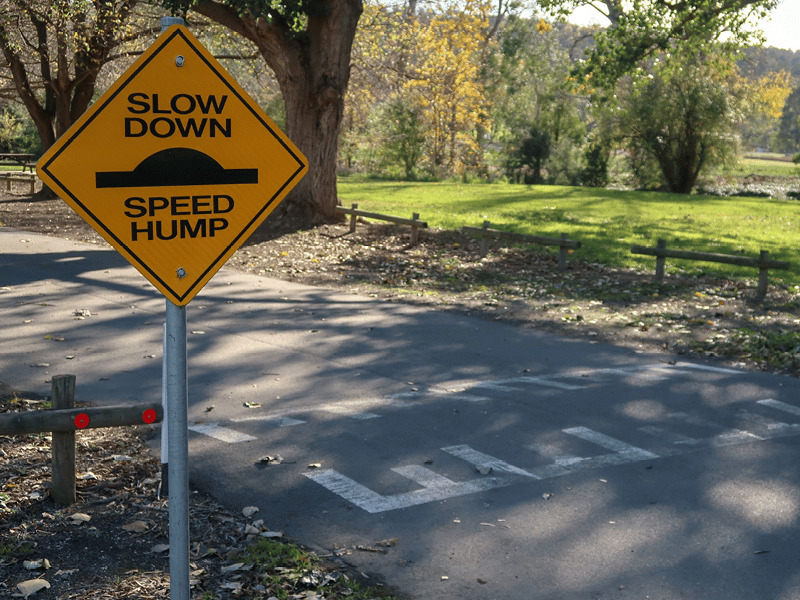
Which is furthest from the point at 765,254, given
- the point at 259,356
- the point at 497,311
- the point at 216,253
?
the point at 216,253

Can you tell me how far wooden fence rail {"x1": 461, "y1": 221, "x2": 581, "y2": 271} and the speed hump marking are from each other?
46.1 ft

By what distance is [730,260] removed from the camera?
15.6 meters

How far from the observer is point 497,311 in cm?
1355

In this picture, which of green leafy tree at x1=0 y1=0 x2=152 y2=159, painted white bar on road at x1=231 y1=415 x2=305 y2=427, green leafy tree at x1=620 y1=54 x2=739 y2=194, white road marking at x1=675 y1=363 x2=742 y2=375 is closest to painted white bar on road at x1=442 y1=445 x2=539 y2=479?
painted white bar on road at x1=231 y1=415 x2=305 y2=427

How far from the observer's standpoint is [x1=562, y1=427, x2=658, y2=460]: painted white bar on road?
679cm

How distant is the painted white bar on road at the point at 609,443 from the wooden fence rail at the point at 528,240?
974 centimetres

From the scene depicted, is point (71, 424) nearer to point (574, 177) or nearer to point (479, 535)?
point (479, 535)

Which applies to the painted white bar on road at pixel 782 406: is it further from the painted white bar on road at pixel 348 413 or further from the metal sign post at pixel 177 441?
the metal sign post at pixel 177 441

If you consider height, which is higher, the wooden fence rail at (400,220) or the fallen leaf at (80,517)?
the wooden fence rail at (400,220)

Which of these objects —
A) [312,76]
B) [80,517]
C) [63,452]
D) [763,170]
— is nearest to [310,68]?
[312,76]

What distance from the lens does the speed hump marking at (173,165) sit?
9.34 ft

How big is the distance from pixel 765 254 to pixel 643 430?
8.93 metres

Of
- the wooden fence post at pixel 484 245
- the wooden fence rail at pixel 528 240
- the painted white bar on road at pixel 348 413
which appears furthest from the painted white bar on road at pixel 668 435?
the wooden fence post at pixel 484 245

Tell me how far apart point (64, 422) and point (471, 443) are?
314 centimetres
